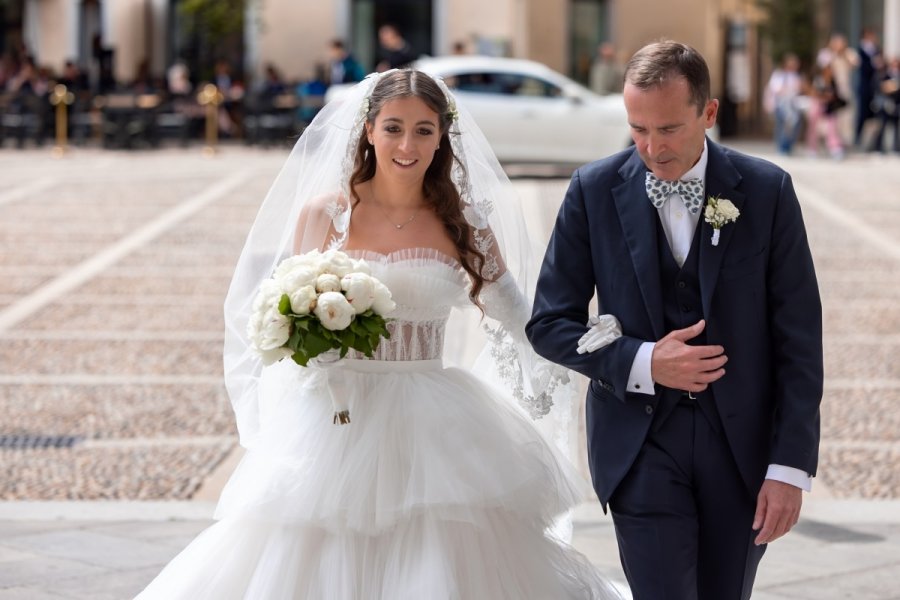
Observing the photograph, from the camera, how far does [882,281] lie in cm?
1231

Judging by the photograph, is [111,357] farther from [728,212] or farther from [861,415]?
[728,212]

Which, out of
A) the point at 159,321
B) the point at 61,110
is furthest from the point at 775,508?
the point at 61,110

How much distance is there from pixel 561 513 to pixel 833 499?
2.64 m

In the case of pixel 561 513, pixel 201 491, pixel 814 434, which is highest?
pixel 814 434

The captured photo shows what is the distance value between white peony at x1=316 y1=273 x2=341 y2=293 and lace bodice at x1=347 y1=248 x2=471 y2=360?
31 centimetres

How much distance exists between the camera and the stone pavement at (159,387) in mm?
5633

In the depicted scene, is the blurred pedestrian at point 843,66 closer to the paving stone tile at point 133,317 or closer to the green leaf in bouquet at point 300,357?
the paving stone tile at point 133,317

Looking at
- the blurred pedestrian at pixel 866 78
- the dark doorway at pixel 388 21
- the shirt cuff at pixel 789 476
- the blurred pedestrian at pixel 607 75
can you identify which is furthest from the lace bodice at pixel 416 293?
the dark doorway at pixel 388 21

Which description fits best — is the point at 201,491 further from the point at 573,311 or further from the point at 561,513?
the point at 573,311

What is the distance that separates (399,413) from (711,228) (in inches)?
41.8

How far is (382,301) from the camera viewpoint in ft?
12.8

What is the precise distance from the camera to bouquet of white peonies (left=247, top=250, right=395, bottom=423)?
3.77m

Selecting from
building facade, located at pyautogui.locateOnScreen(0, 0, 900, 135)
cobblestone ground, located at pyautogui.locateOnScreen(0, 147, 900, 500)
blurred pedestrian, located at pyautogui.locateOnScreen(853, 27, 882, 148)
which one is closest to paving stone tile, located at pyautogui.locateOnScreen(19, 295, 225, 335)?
cobblestone ground, located at pyautogui.locateOnScreen(0, 147, 900, 500)

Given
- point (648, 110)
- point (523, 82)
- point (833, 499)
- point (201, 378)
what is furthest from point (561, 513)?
point (523, 82)
